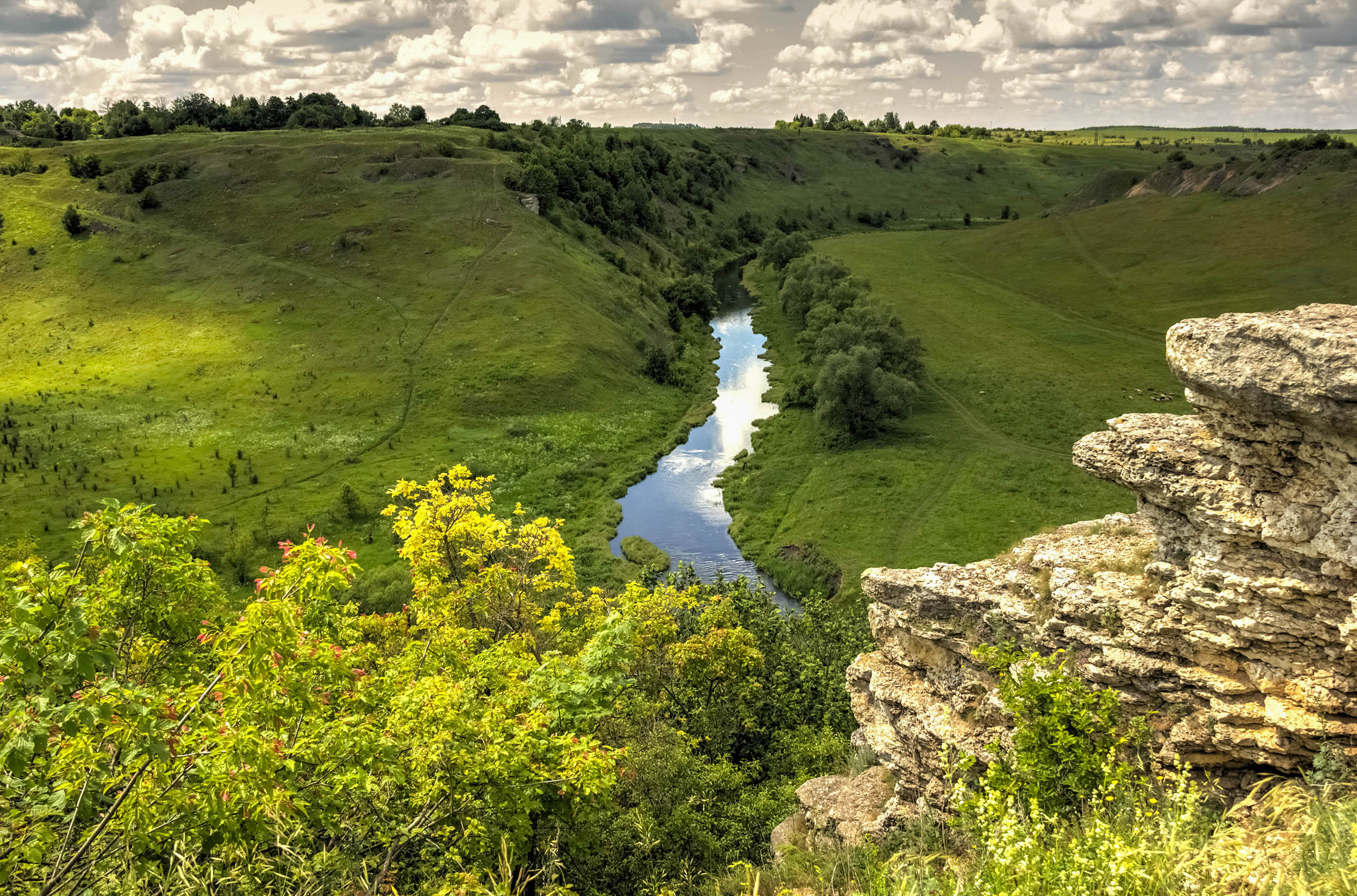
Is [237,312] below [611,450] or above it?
above

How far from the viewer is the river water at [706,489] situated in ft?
179

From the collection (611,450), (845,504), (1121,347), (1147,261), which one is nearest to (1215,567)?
(845,504)

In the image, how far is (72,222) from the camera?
9944 centimetres

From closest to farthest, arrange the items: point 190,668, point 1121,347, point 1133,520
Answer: point 190,668 → point 1133,520 → point 1121,347

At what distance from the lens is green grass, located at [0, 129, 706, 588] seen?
59.9 m

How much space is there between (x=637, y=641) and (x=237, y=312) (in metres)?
80.6

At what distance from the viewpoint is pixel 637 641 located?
1087 inches

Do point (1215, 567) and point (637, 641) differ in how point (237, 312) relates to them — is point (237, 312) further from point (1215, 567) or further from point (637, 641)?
point (1215, 567)

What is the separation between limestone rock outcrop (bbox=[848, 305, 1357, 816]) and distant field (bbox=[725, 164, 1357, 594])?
31.4 metres

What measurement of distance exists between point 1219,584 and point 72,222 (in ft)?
409

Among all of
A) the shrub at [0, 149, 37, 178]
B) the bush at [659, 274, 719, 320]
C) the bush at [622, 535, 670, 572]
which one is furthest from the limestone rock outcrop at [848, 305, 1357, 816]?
the shrub at [0, 149, 37, 178]

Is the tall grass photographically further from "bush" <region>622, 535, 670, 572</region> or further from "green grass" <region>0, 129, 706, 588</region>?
"green grass" <region>0, 129, 706, 588</region>

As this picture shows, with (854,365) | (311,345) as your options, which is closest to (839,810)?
(854,365)

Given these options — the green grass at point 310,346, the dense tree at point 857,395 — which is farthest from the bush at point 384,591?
the dense tree at point 857,395
